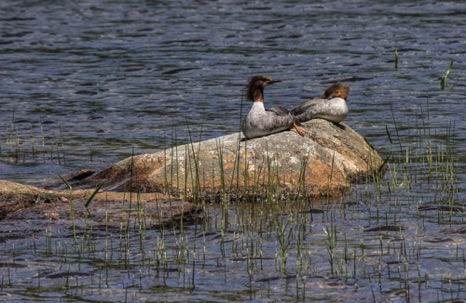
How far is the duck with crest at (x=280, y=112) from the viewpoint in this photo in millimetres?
12867

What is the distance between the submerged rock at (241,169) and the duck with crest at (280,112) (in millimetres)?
137

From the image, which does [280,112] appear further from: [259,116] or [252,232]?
[252,232]

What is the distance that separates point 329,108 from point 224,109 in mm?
4782

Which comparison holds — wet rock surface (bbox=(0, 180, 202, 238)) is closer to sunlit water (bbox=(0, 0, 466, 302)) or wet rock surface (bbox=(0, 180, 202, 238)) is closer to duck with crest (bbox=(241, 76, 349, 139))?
sunlit water (bbox=(0, 0, 466, 302))

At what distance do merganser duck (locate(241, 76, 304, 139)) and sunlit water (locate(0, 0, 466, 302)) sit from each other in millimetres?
822

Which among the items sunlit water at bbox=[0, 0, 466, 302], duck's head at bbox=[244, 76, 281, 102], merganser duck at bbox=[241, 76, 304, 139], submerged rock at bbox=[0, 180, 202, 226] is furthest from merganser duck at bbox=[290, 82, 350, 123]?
submerged rock at bbox=[0, 180, 202, 226]

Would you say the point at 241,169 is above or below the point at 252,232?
above

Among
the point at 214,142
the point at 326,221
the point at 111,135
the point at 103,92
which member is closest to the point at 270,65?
the point at 103,92

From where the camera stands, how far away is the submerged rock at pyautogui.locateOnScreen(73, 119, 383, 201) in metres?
12.3

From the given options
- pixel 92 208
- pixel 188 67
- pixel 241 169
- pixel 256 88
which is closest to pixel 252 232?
pixel 92 208

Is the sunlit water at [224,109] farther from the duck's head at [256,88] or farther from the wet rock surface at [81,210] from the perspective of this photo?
the duck's head at [256,88]

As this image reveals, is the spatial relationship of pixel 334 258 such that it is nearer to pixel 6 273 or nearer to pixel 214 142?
pixel 6 273

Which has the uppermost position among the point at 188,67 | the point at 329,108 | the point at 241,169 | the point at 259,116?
the point at 188,67

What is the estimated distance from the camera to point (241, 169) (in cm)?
1261
